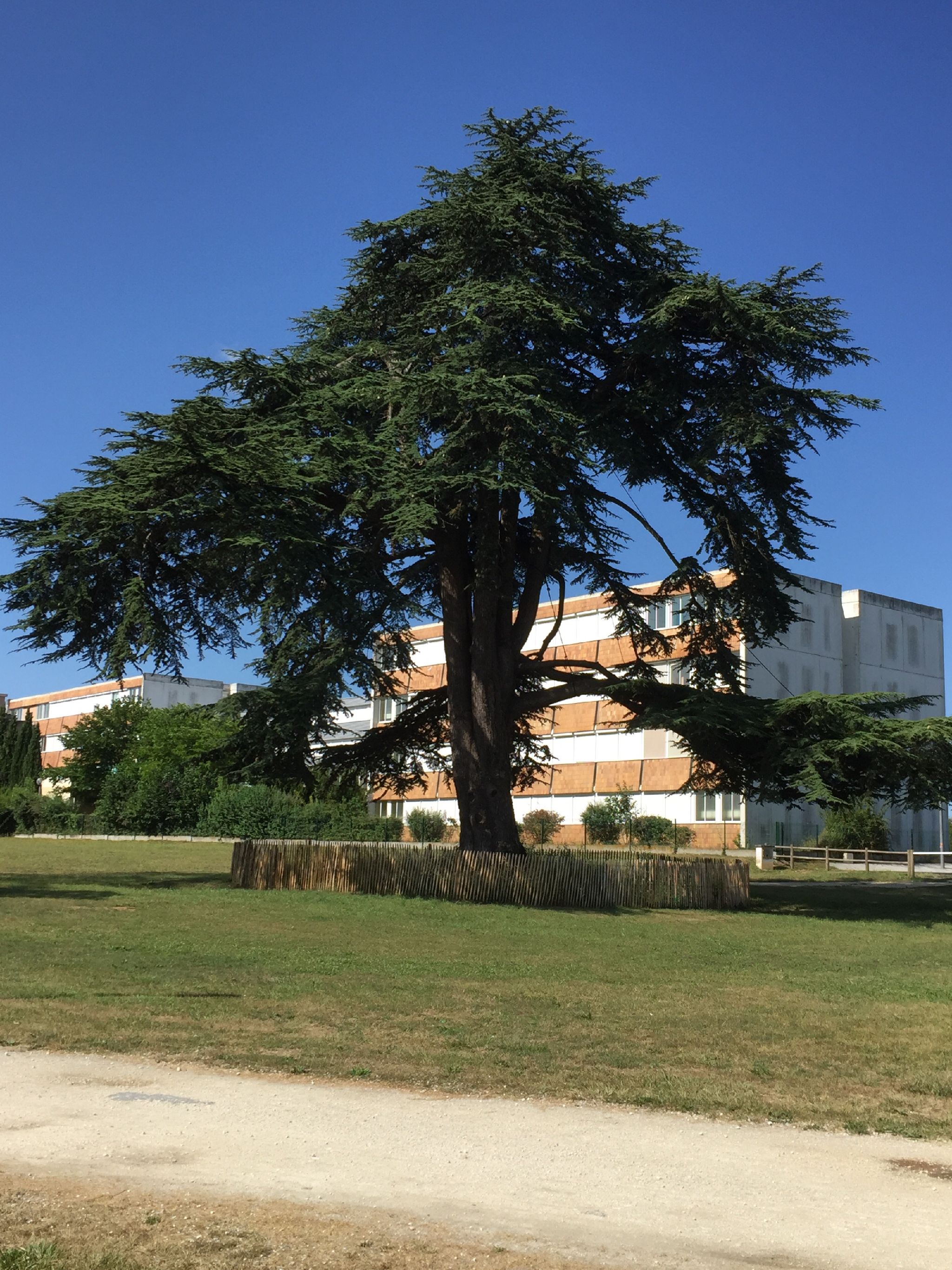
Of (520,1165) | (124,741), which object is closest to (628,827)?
(124,741)

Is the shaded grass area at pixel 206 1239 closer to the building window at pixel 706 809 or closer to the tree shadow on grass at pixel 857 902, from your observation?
the tree shadow on grass at pixel 857 902

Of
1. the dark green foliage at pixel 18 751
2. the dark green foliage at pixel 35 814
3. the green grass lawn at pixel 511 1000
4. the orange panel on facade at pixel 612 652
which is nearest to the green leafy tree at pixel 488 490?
the green grass lawn at pixel 511 1000

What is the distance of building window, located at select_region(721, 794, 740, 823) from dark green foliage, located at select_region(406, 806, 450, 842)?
584 inches

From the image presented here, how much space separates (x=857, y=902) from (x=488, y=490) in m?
14.3

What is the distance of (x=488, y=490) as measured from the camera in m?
27.5

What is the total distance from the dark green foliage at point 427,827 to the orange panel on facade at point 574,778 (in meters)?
6.91

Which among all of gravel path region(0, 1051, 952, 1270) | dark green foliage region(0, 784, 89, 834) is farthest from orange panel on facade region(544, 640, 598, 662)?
gravel path region(0, 1051, 952, 1270)

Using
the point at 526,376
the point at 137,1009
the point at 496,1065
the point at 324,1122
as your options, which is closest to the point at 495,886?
the point at 526,376

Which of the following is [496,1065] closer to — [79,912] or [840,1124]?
[840,1124]

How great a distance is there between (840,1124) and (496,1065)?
251cm

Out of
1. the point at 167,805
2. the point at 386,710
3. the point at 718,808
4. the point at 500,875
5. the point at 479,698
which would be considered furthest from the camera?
the point at 386,710

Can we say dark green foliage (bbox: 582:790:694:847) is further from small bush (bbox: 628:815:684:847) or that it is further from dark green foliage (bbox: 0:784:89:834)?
dark green foliage (bbox: 0:784:89:834)

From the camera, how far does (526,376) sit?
25.6 meters

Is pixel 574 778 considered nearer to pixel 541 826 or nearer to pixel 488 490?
pixel 541 826
